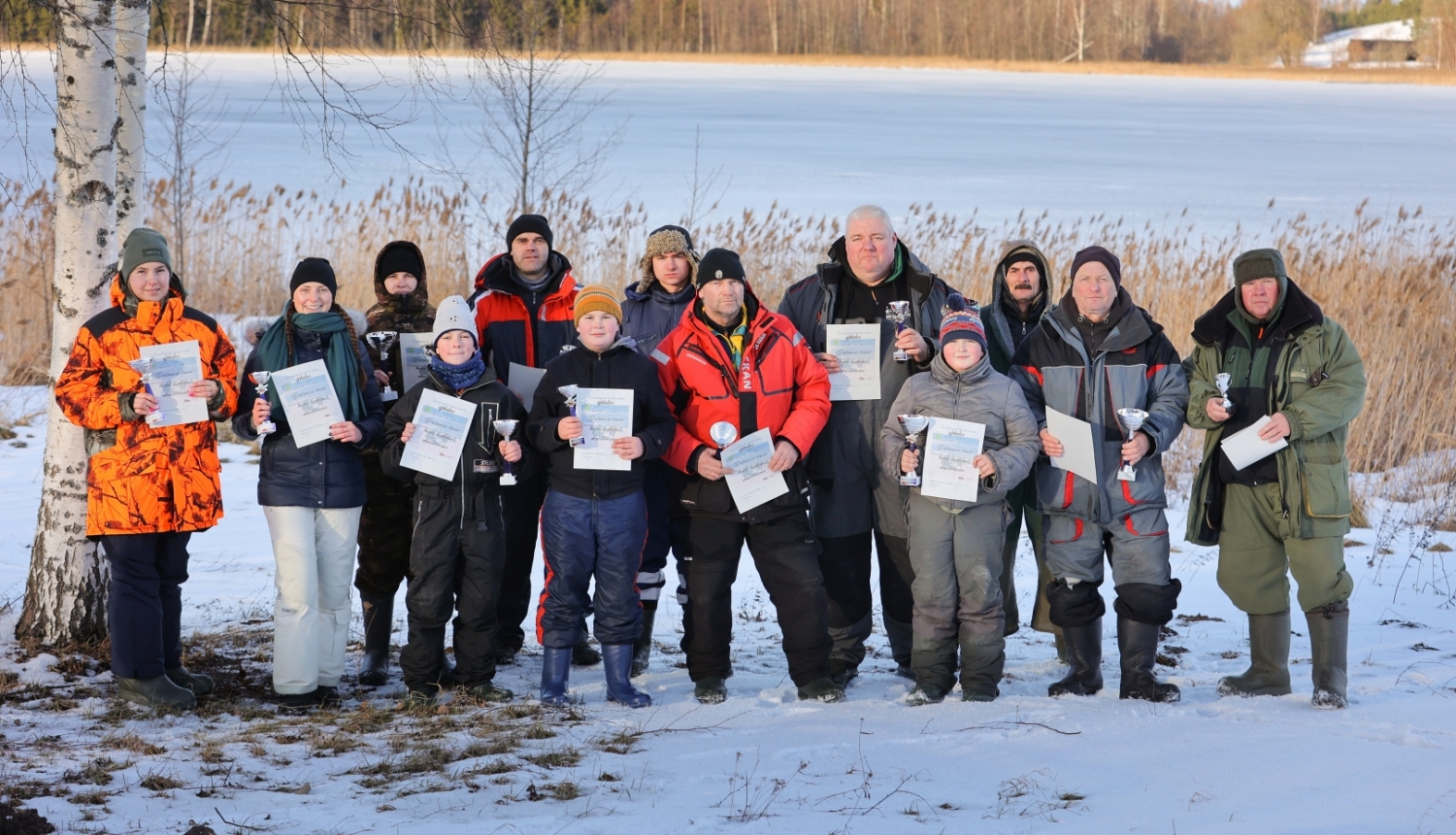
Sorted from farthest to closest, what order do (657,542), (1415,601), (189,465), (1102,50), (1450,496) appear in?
(1102,50) < (1450,496) < (1415,601) < (657,542) < (189,465)

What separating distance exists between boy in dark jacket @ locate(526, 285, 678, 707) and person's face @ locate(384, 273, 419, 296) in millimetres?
882

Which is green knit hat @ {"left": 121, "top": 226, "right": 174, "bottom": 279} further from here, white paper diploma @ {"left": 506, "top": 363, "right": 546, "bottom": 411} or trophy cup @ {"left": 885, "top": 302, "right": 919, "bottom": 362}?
trophy cup @ {"left": 885, "top": 302, "right": 919, "bottom": 362}

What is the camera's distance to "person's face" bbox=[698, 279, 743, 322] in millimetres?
5117

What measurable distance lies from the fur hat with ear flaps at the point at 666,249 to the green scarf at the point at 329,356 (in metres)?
1.46

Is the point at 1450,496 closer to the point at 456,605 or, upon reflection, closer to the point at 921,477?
the point at 921,477

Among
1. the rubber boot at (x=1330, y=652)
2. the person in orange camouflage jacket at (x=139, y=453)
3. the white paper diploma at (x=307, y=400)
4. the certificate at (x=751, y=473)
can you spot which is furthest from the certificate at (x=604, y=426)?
the rubber boot at (x=1330, y=652)

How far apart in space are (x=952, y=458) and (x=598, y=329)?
1584 mm

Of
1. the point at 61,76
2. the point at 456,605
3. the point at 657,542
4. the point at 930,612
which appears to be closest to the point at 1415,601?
the point at 930,612

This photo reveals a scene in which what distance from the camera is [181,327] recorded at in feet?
16.0

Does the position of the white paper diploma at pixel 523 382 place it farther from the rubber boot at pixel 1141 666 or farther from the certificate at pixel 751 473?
the rubber boot at pixel 1141 666

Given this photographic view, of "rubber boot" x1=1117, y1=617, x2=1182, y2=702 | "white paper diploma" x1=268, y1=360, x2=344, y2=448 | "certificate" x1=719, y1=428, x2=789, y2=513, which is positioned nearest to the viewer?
"white paper diploma" x1=268, y1=360, x2=344, y2=448

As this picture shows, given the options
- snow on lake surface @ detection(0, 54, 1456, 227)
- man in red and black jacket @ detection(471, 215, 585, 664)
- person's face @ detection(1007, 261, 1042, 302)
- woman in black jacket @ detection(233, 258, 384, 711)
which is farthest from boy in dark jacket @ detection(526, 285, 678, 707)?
snow on lake surface @ detection(0, 54, 1456, 227)

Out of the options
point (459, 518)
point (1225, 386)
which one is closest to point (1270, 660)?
point (1225, 386)

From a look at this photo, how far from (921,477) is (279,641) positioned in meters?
2.79
